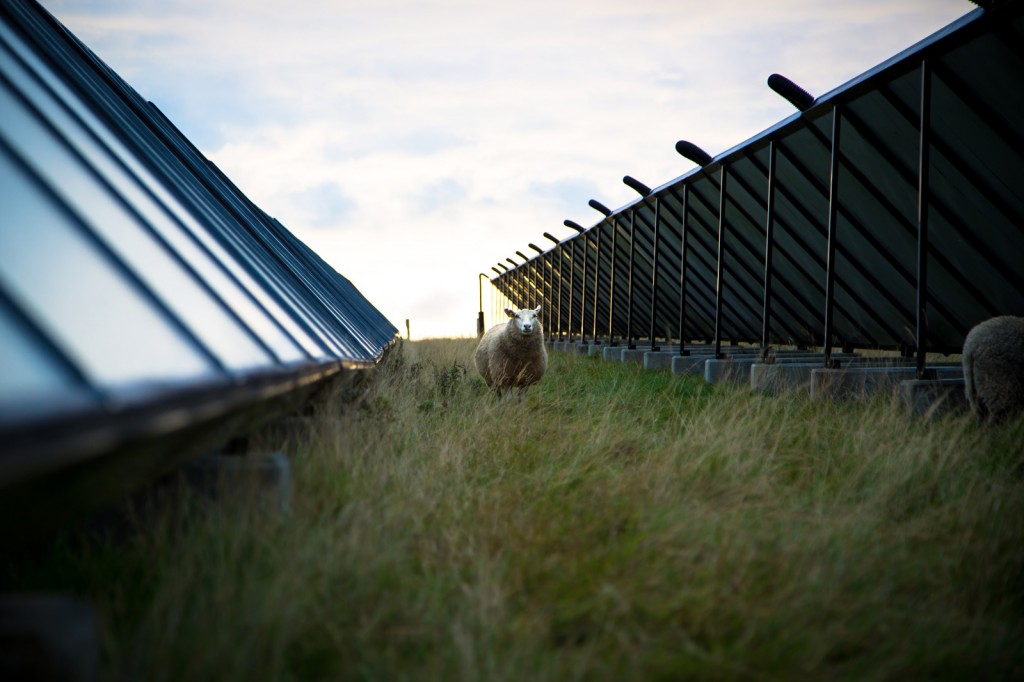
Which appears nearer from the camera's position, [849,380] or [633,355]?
[849,380]

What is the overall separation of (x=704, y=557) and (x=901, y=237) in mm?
7905

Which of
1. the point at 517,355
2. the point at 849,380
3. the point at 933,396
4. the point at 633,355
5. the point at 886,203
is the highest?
the point at 886,203

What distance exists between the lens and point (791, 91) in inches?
367

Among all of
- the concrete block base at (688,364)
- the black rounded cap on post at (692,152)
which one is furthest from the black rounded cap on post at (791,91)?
the concrete block base at (688,364)

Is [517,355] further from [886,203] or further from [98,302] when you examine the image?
[98,302]

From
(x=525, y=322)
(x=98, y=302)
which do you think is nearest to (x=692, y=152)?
(x=525, y=322)

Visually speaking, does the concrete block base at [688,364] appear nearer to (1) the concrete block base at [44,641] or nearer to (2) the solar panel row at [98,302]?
(2) the solar panel row at [98,302]

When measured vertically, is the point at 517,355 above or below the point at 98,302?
above

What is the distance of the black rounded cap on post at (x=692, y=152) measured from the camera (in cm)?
1223

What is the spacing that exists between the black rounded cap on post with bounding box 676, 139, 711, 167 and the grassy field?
818cm

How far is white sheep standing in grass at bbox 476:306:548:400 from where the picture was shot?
34.0 feet

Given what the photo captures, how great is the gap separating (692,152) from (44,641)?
1178cm

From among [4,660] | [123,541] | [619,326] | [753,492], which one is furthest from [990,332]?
[619,326]

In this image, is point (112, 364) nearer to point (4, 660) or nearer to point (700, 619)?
point (4, 660)
